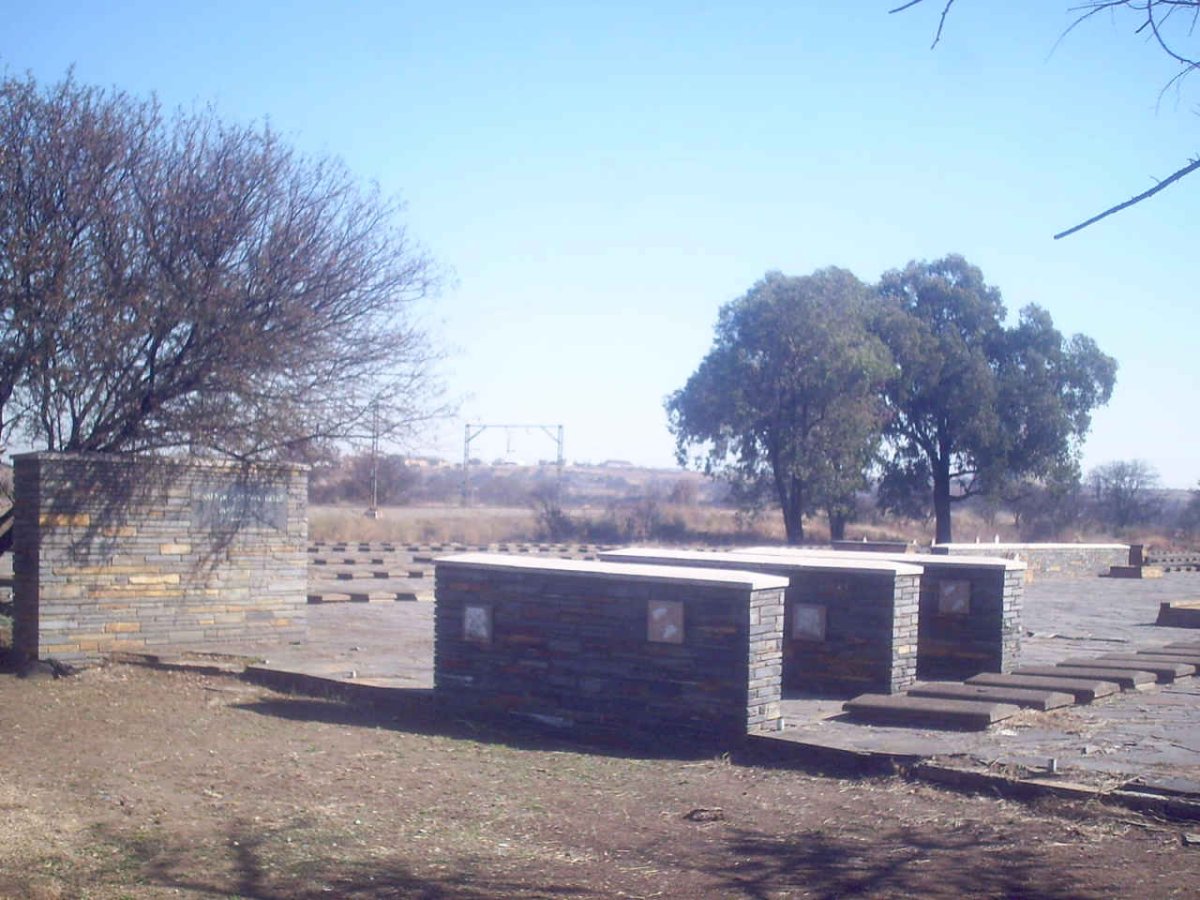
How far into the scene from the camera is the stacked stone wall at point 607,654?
9.56m

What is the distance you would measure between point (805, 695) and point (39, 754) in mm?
6435

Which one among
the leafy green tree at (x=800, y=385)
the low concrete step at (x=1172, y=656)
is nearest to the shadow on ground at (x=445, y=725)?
the low concrete step at (x=1172, y=656)

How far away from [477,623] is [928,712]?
391cm

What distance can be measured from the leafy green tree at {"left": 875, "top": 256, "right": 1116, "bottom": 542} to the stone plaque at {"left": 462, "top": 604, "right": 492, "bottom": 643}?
3463 cm

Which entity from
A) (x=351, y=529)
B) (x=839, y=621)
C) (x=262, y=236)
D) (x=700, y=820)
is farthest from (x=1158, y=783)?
(x=351, y=529)

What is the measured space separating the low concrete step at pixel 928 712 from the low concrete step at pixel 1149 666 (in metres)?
2.95

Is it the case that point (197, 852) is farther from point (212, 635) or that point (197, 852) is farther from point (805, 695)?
point (212, 635)

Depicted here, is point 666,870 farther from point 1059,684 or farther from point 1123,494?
point 1123,494

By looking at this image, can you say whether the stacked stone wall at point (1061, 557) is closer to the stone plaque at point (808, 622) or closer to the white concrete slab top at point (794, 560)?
the white concrete slab top at point (794, 560)

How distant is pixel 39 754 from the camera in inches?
384

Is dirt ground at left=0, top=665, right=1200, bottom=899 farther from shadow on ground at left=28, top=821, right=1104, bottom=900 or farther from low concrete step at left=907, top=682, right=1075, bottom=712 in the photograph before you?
low concrete step at left=907, top=682, right=1075, bottom=712

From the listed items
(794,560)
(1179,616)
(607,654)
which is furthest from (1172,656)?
(607,654)

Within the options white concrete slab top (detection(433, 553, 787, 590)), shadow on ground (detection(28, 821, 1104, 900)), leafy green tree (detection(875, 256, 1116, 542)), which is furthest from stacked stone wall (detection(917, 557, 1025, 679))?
leafy green tree (detection(875, 256, 1116, 542))

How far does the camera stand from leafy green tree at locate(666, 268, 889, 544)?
4072 centimetres
